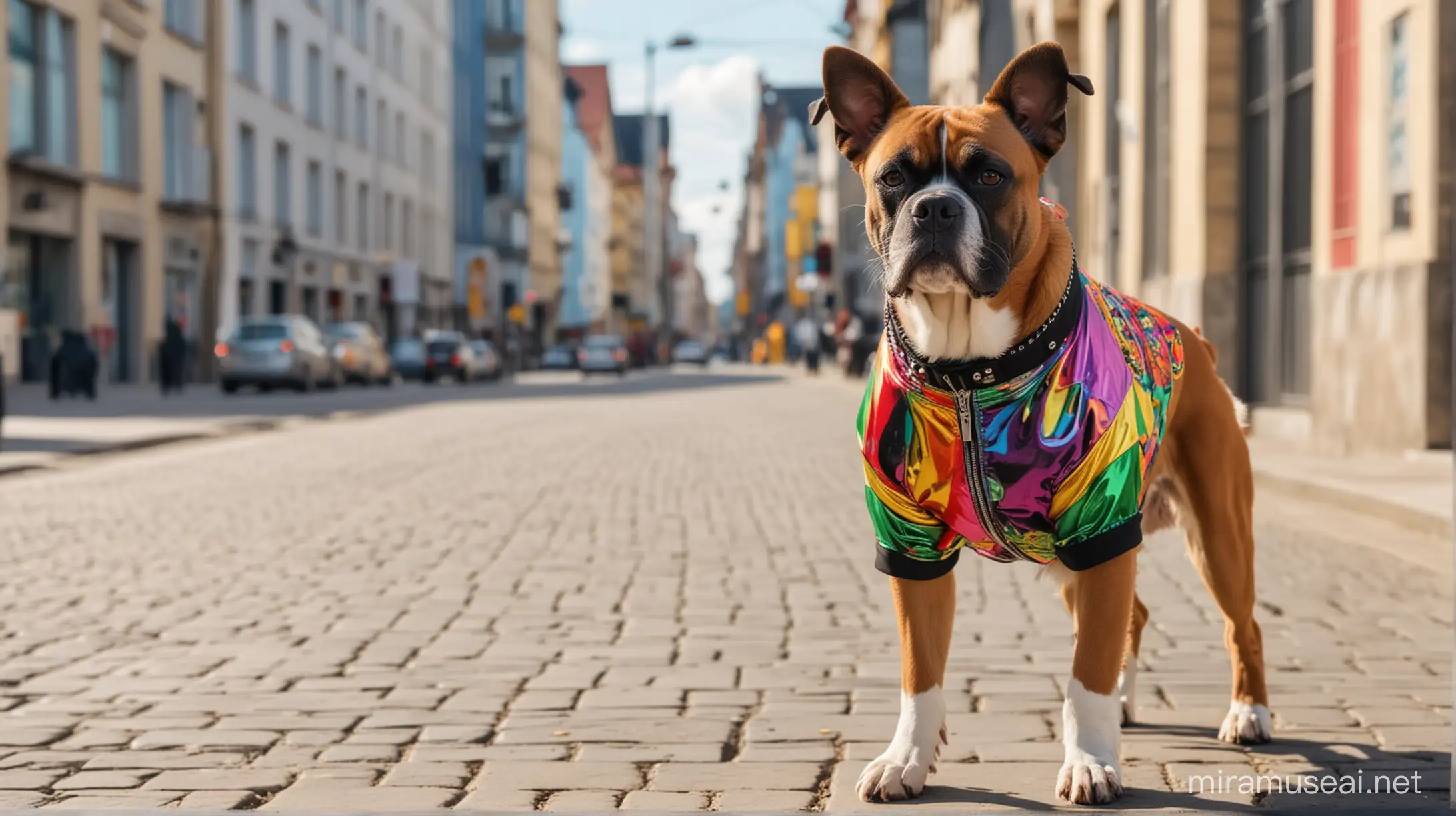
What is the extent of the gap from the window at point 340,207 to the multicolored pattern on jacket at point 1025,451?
51439mm

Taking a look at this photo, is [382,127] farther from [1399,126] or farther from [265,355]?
[1399,126]

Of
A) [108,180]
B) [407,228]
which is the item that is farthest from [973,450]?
[407,228]

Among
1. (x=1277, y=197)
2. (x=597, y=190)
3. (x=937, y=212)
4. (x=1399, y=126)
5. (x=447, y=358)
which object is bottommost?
(x=447, y=358)

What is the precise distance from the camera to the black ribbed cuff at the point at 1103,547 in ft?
13.1

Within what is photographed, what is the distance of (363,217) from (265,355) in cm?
2391

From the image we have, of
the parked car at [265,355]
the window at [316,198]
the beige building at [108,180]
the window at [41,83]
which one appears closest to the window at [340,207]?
the window at [316,198]

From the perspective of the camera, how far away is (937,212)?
379cm

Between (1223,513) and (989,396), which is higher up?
(989,396)

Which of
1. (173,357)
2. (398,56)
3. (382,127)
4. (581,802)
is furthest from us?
(398,56)

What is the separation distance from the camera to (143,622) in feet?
24.2

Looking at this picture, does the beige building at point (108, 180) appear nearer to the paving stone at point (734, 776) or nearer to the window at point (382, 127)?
the window at point (382, 127)

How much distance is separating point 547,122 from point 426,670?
9002cm

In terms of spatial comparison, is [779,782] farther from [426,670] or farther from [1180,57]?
[1180,57]

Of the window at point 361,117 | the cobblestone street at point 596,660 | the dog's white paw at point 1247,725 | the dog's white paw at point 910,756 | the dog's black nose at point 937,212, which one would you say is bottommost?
the cobblestone street at point 596,660
